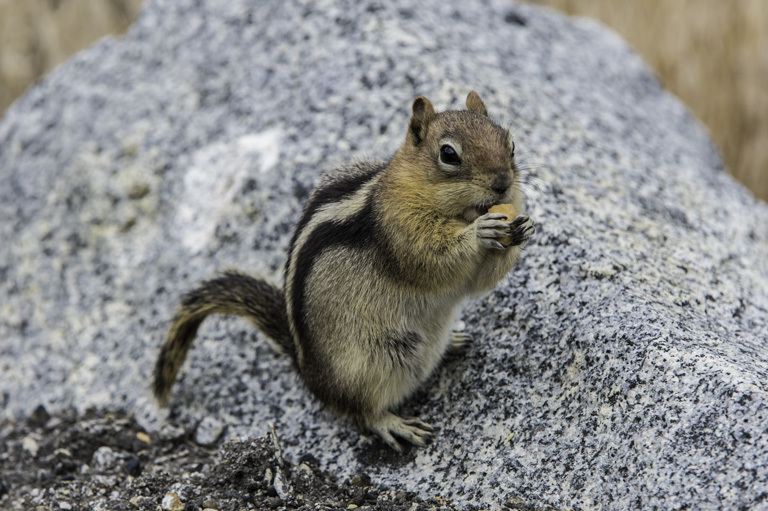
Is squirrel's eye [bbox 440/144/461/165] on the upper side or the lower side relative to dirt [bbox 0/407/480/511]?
upper

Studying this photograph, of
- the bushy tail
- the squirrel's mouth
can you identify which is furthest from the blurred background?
the bushy tail

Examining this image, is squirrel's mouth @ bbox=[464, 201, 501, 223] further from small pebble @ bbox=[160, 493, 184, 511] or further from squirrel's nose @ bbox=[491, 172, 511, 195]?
small pebble @ bbox=[160, 493, 184, 511]

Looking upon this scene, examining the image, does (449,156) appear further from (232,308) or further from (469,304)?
(232,308)

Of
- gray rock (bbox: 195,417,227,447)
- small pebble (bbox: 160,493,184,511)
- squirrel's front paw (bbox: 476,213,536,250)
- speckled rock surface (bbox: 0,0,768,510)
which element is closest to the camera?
speckled rock surface (bbox: 0,0,768,510)

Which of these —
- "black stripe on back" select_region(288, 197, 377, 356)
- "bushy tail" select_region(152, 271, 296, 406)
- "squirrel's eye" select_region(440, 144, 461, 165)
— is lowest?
"bushy tail" select_region(152, 271, 296, 406)

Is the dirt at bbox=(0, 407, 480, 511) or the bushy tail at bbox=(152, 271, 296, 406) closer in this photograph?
the dirt at bbox=(0, 407, 480, 511)

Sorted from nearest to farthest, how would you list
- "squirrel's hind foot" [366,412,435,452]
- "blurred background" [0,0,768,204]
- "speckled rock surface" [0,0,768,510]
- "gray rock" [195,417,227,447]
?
"speckled rock surface" [0,0,768,510]
"squirrel's hind foot" [366,412,435,452]
"gray rock" [195,417,227,447]
"blurred background" [0,0,768,204]

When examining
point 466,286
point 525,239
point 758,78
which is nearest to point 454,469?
point 466,286
